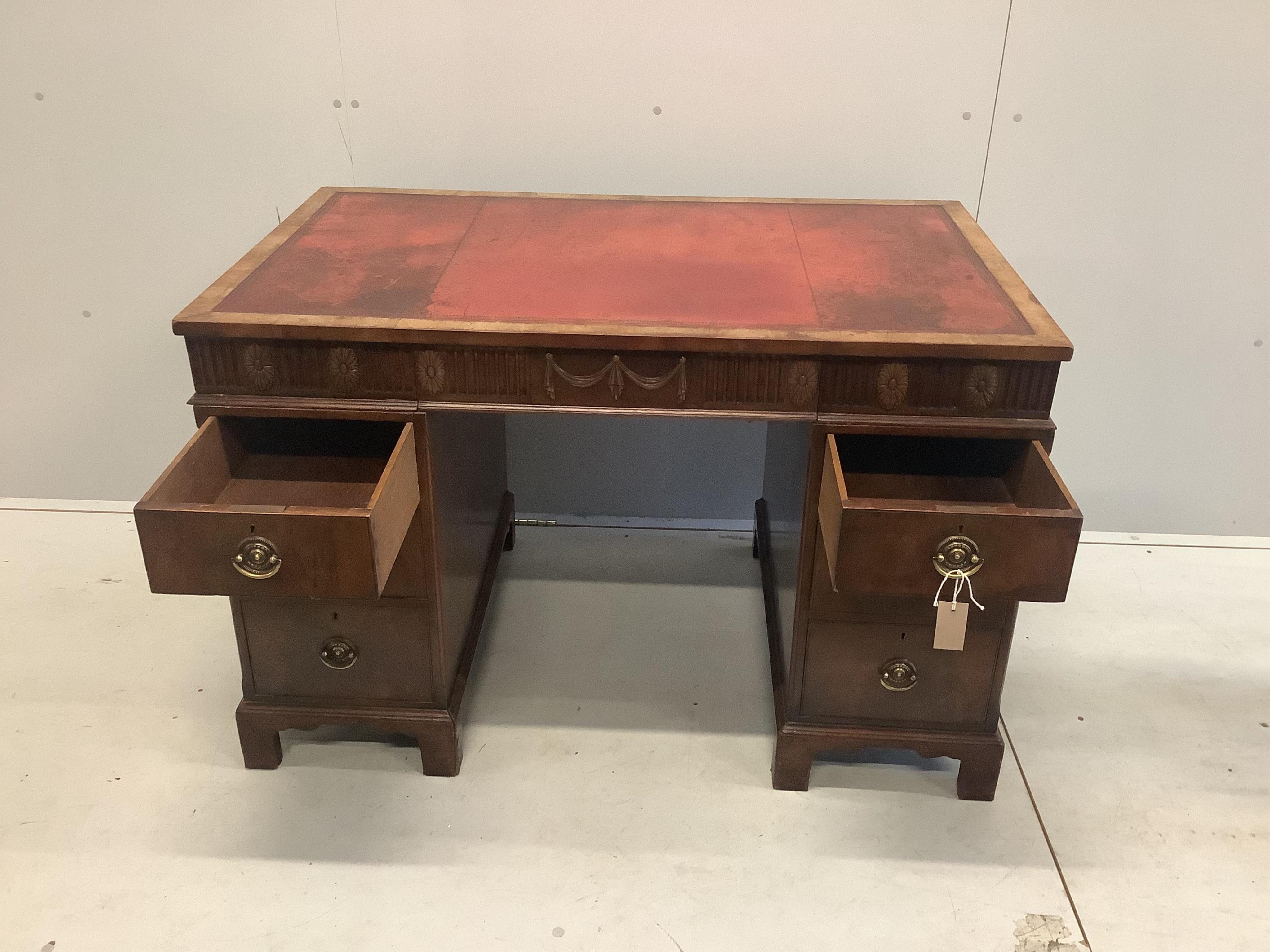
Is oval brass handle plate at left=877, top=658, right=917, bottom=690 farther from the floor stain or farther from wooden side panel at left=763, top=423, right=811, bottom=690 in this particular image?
the floor stain

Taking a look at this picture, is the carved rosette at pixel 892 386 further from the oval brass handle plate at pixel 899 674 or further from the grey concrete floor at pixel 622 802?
the grey concrete floor at pixel 622 802

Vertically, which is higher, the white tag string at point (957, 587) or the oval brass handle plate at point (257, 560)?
the oval brass handle plate at point (257, 560)

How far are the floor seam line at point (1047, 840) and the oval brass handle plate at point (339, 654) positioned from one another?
109cm

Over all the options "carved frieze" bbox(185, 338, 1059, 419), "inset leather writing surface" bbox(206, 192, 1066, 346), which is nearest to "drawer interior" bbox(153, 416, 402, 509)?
"carved frieze" bbox(185, 338, 1059, 419)

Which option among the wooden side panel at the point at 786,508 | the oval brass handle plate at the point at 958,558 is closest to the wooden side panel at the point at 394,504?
the wooden side panel at the point at 786,508

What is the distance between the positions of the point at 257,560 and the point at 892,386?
841 millimetres

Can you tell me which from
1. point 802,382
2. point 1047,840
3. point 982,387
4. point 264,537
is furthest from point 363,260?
point 1047,840

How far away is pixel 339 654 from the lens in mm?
1557

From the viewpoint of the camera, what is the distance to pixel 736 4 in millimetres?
1847

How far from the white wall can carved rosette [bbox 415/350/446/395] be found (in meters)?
0.78

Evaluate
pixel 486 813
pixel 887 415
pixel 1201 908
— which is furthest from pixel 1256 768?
pixel 486 813

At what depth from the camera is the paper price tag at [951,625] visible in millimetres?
1283

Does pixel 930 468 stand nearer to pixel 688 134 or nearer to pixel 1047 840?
pixel 1047 840

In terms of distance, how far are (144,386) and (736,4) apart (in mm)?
1495
